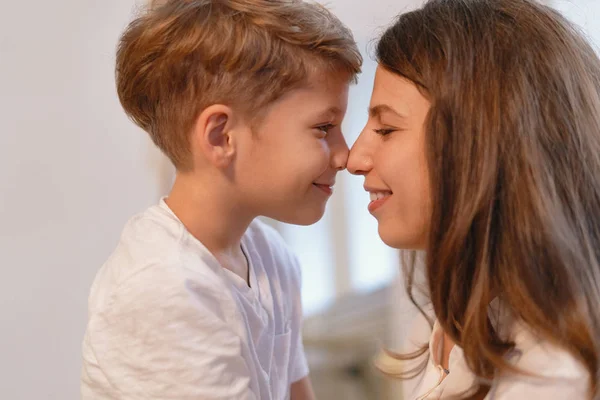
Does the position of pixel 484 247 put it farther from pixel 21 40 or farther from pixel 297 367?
pixel 21 40

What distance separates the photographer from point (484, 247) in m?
0.79

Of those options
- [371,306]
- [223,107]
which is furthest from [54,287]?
[371,306]

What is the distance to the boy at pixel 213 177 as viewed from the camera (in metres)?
0.80

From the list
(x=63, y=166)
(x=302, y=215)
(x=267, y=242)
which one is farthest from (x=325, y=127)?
(x=63, y=166)

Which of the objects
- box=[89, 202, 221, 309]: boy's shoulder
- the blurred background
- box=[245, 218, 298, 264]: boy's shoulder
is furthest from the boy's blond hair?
the blurred background

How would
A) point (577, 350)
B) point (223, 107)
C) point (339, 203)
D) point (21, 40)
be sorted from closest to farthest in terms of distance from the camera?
point (577, 350) → point (223, 107) → point (21, 40) → point (339, 203)

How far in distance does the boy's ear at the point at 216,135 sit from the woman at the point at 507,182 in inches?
7.9

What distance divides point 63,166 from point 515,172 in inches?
31.1

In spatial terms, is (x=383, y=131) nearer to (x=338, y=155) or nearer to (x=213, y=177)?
(x=338, y=155)

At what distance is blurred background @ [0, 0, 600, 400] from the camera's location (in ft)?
3.82

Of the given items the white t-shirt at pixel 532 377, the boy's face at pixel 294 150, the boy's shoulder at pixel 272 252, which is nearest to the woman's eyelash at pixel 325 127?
the boy's face at pixel 294 150

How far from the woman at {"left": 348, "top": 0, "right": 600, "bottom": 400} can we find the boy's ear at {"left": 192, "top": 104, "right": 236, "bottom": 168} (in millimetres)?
202

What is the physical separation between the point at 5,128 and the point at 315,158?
1.86ft

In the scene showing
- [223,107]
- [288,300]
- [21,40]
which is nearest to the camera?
[223,107]
